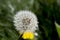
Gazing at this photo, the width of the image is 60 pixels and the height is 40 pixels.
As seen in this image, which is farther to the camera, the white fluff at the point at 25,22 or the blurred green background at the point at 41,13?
the blurred green background at the point at 41,13

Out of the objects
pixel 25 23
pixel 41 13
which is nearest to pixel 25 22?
pixel 25 23

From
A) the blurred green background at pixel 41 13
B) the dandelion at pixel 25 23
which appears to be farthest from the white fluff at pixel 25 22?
the blurred green background at pixel 41 13

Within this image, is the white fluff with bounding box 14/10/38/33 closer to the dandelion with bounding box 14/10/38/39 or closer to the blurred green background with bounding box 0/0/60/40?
the dandelion with bounding box 14/10/38/39

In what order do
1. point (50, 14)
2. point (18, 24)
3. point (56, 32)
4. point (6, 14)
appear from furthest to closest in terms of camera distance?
1. point (50, 14)
2. point (56, 32)
3. point (6, 14)
4. point (18, 24)

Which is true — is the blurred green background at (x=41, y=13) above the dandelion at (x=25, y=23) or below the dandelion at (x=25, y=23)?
above

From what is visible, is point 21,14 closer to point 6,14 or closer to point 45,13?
point 6,14

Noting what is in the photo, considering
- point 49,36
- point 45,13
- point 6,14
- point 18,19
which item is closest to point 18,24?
point 18,19

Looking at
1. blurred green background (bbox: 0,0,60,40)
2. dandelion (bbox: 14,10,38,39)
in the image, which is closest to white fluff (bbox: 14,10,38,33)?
dandelion (bbox: 14,10,38,39)

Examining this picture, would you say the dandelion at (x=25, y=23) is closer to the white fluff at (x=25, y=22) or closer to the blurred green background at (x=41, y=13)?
the white fluff at (x=25, y=22)
